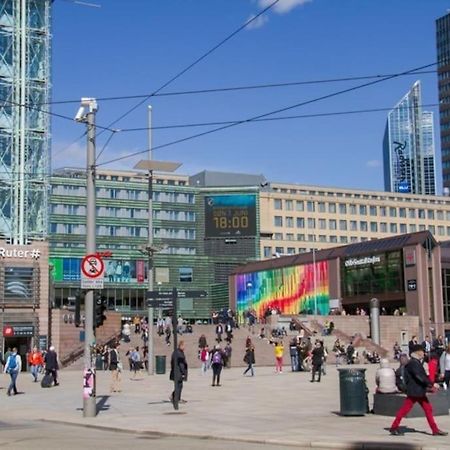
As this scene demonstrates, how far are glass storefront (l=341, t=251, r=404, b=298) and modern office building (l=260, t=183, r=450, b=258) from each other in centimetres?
4187

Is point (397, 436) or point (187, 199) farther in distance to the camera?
point (187, 199)

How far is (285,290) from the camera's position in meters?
92.5

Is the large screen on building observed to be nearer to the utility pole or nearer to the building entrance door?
the building entrance door

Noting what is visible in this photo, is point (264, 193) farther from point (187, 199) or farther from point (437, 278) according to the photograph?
point (437, 278)

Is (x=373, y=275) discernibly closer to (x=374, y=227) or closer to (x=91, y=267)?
(x=91, y=267)

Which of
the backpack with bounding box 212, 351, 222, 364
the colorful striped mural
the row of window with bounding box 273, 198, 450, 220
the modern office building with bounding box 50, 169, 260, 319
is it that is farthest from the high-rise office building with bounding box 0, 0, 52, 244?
the row of window with bounding box 273, 198, 450, 220

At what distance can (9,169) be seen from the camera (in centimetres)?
7438

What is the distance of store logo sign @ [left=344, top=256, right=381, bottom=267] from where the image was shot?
78.8m

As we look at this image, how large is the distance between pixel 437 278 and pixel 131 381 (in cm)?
4570

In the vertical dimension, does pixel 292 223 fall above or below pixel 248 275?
above

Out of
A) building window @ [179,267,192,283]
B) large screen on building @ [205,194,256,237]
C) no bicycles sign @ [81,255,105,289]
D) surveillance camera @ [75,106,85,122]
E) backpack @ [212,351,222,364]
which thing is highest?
large screen on building @ [205,194,256,237]

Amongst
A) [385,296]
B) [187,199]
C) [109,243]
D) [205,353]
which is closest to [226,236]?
[187,199]

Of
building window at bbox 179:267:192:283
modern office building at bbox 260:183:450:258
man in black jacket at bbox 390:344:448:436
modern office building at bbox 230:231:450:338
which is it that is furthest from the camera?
modern office building at bbox 260:183:450:258

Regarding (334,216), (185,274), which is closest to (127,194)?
(185,274)
